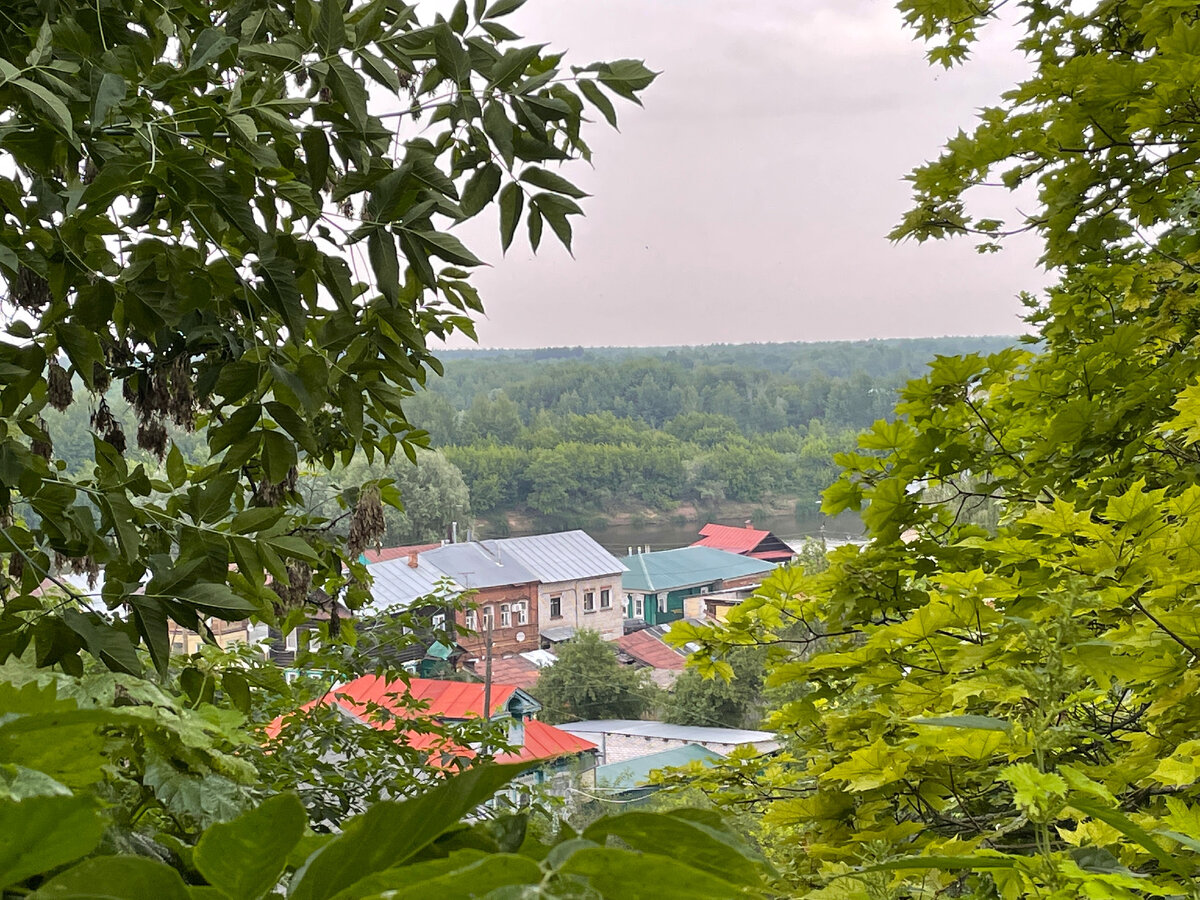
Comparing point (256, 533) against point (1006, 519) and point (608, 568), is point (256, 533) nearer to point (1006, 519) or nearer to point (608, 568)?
point (1006, 519)

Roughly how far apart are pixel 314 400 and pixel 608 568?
17365 mm

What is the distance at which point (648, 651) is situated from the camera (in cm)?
1788

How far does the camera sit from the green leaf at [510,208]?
85 cm

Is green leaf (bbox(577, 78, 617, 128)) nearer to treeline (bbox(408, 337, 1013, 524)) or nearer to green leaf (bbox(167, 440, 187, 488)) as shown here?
green leaf (bbox(167, 440, 187, 488))

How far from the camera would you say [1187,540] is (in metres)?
0.86

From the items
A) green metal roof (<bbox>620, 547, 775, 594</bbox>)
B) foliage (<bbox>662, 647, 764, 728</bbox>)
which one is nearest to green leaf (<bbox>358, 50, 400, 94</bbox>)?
foliage (<bbox>662, 647, 764, 728</bbox>)

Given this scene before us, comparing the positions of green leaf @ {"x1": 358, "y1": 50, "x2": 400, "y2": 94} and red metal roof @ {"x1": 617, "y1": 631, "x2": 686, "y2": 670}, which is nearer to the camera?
green leaf @ {"x1": 358, "y1": 50, "x2": 400, "y2": 94}

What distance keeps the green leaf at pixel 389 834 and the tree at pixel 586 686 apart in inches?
579

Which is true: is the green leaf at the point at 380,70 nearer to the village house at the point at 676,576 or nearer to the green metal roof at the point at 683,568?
the village house at the point at 676,576

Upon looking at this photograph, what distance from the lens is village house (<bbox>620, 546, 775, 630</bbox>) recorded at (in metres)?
18.2

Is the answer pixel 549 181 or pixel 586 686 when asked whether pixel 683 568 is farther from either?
pixel 549 181

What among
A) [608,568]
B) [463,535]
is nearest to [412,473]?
[463,535]

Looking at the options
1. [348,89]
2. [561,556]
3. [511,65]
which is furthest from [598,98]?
[561,556]

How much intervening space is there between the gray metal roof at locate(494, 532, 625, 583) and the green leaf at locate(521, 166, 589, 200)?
1602 cm
